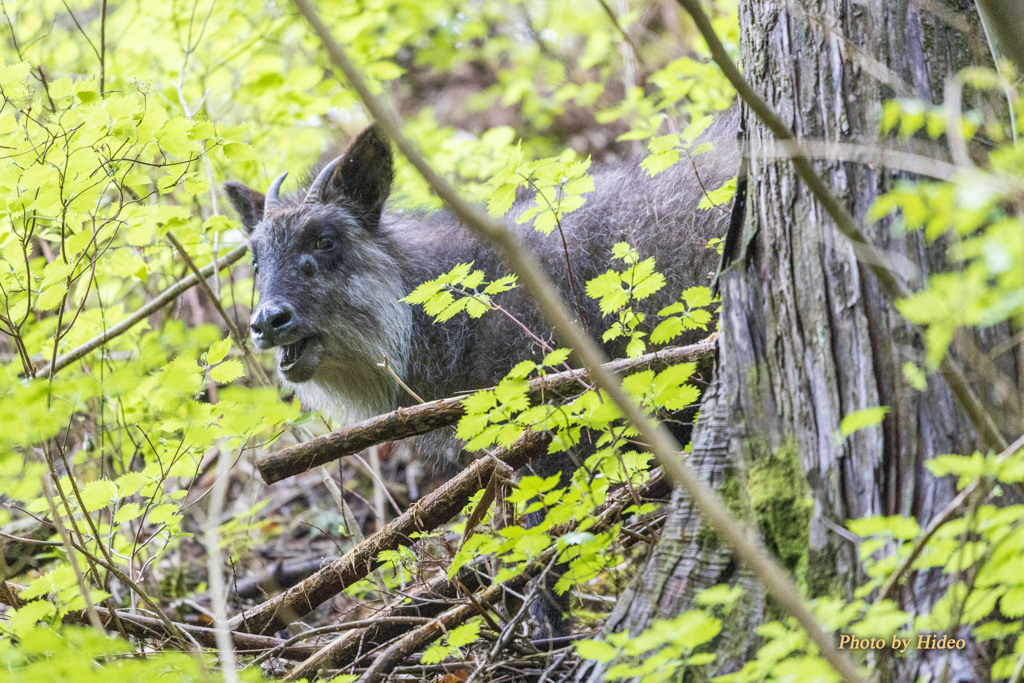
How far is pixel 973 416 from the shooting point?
6.34 ft

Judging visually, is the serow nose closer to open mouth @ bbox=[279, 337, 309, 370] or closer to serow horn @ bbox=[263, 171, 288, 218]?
open mouth @ bbox=[279, 337, 309, 370]

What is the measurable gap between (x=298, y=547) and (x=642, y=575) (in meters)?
4.24

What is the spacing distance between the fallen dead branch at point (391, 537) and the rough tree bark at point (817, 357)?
3.31ft

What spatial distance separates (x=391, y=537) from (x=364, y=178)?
2522 mm

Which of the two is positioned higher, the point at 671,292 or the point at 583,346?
the point at 583,346

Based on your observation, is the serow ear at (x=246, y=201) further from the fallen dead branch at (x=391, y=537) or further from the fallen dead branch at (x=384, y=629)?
the fallen dead branch at (x=384, y=629)

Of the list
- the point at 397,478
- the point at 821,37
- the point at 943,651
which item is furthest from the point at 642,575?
the point at 397,478

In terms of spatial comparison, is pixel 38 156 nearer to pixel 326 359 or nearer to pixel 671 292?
pixel 326 359

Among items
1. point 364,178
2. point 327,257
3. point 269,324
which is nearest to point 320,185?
point 364,178

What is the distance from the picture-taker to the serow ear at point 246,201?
17.2ft

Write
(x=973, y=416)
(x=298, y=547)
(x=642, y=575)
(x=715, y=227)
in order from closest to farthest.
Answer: (x=973, y=416), (x=642, y=575), (x=715, y=227), (x=298, y=547)

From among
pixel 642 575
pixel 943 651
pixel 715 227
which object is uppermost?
pixel 715 227

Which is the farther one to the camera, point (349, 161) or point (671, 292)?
point (349, 161)

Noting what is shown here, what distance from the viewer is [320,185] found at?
514 centimetres
